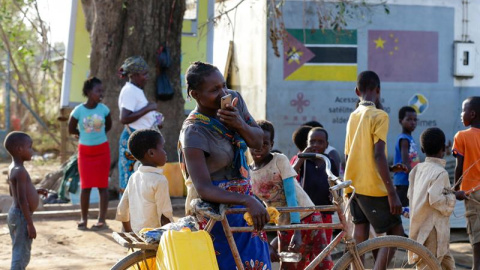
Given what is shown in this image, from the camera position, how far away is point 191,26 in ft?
40.2

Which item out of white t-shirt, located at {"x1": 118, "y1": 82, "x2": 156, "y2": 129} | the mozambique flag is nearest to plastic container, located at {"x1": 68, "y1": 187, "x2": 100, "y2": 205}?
white t-shirt, located at {"x1": 118, "y1": 82, "x2": 156, "y2": 129}

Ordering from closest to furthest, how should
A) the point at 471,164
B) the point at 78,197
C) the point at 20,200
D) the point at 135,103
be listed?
1. the point at 20,200
2. the point at 471,164
3. the point at 135,103
4. the point at 78,197

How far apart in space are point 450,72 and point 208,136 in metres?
8.97

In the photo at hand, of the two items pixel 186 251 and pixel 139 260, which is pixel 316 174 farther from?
pixel 186 251

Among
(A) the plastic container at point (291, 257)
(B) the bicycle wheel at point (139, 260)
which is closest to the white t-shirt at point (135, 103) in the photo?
(A) the plastic container at point (291, 257)

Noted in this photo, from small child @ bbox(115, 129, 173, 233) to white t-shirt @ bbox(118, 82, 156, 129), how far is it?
209cm

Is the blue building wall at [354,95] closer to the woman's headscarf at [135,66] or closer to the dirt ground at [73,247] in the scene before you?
the dirt ground at [73,247]

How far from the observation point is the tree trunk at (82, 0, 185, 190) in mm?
9859

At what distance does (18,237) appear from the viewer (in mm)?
5707

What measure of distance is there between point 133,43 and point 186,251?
6.66 meters

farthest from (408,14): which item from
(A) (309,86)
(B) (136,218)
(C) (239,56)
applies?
(B) (136,218)

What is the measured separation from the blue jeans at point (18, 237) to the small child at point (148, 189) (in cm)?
83

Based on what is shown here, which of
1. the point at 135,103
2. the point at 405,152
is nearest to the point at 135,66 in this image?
the point at 135,103

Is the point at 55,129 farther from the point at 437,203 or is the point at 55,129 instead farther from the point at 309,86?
the point at 437,203
